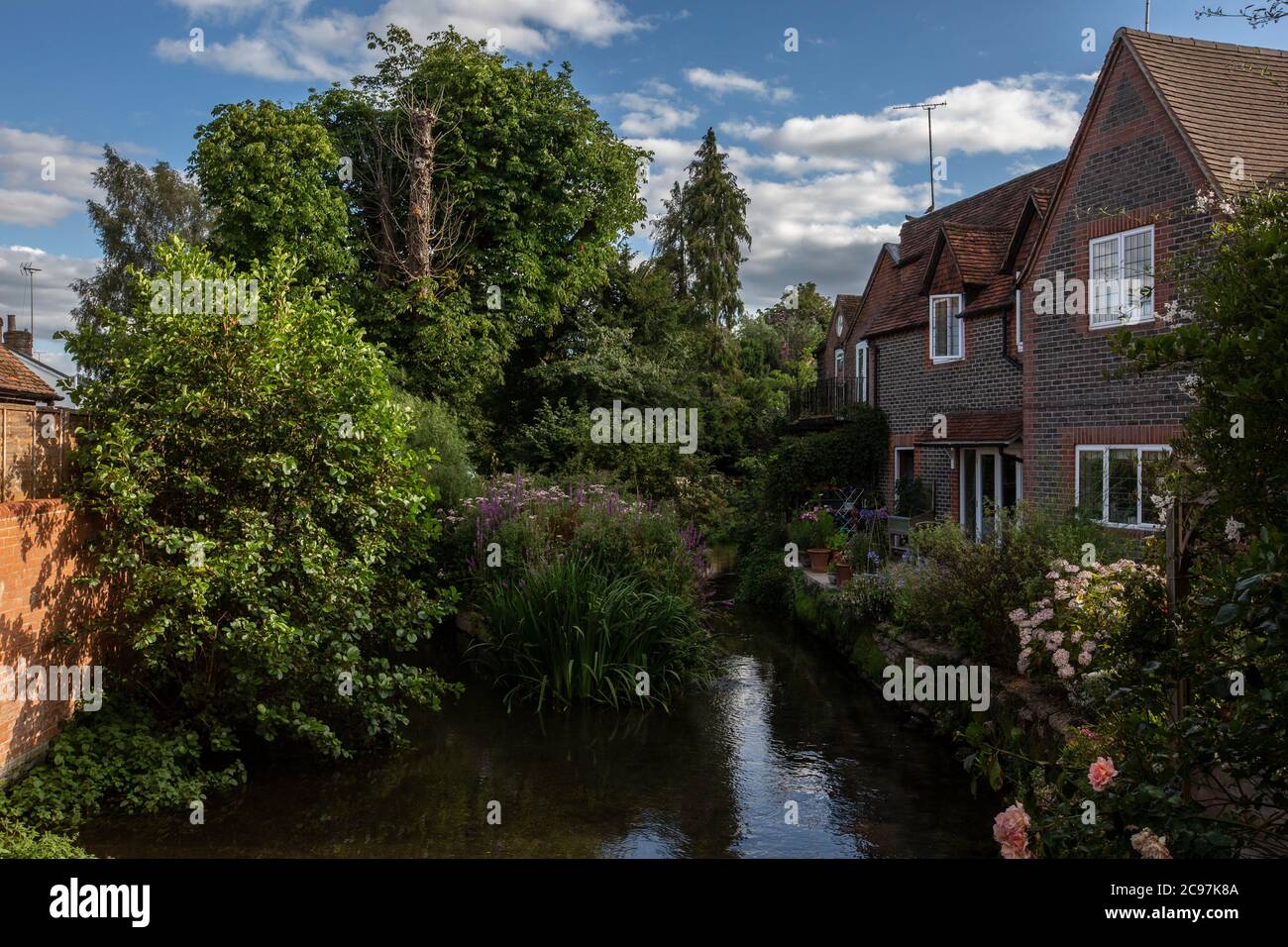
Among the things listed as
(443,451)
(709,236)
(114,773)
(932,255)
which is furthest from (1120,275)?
(709,236)

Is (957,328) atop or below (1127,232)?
below

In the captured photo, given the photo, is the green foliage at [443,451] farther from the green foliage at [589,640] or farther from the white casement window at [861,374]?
Answer: the white casement window at [861,374]

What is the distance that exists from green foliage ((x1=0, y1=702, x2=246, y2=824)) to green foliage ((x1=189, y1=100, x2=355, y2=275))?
55.0ft

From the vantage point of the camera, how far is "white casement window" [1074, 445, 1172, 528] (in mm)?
13102

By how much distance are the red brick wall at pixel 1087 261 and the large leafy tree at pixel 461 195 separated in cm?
1456

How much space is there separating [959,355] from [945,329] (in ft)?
2.86

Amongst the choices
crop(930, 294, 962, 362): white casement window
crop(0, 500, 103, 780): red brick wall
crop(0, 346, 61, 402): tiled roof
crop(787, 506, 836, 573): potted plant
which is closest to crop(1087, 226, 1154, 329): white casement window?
Answer: crop(930, 294, 962, 362): white casement window

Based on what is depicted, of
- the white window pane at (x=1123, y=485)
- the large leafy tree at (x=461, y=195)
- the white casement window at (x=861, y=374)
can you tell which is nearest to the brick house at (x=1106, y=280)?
the white window pane at (x=1123, y=485)

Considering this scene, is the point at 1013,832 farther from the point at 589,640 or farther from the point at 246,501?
the point at 589,640

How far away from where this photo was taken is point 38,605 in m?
7.22

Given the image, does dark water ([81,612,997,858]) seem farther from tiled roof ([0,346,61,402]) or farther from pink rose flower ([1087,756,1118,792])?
tiled roof ([0,346,61,402])

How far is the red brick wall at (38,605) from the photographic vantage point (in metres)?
6.84
